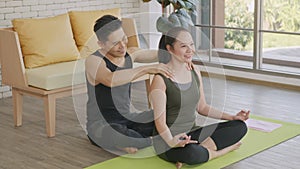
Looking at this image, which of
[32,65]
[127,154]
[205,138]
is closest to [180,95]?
[205,138]

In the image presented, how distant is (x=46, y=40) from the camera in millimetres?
4191

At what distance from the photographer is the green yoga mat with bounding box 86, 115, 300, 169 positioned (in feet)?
10.3

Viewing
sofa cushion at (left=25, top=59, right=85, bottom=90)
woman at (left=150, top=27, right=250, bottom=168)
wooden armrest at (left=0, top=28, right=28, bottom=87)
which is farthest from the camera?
wooden armrest at (left=0, top=28, right=28, bottom=87)

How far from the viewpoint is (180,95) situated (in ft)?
10.3

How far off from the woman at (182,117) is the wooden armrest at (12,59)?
1.17 meters

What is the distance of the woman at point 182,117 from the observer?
304 cm

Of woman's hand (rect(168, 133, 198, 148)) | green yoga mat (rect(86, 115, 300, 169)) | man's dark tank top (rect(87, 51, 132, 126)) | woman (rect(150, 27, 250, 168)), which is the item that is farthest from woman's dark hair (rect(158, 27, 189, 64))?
green yoga mat (rect(86, 115, 300, 169))

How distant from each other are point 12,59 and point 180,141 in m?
1.64

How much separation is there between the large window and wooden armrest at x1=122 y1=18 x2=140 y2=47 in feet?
3.47

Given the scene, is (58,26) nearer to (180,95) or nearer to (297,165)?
(180,95)

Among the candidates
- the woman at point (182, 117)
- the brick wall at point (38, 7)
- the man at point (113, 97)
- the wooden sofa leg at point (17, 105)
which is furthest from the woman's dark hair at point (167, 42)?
the brick wall at point (38, 7)

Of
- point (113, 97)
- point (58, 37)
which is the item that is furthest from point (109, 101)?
point (58, 37)

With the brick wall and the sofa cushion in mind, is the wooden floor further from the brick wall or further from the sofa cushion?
the brick wall

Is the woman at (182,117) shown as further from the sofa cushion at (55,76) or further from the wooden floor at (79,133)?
the sofa cushion at (55,76)
